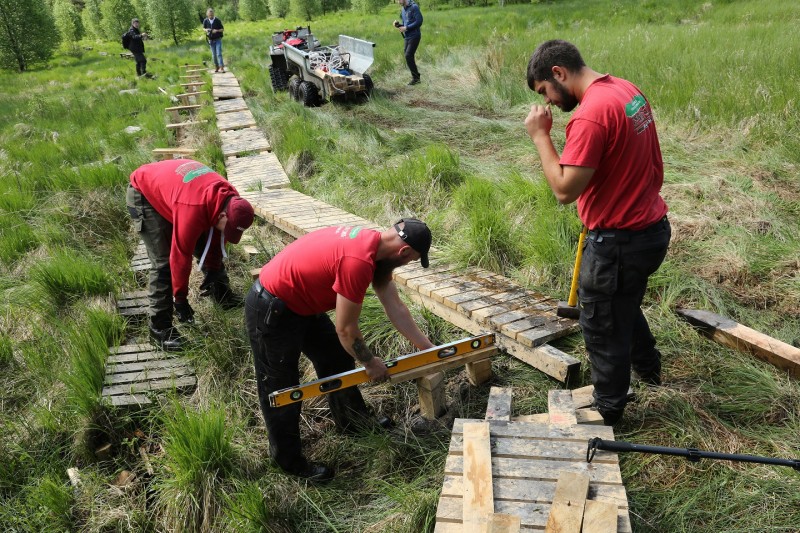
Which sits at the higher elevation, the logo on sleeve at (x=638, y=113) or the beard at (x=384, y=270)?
the logo on sleeve at (x=638, y=113)

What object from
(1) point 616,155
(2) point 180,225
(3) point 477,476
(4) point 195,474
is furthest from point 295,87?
(3) point 477,476

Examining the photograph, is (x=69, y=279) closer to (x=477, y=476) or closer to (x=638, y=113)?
(x=477, y=476)

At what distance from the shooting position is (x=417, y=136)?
8.18m

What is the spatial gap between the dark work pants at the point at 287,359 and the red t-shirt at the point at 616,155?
1558 mm

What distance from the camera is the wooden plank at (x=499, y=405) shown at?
116 inches

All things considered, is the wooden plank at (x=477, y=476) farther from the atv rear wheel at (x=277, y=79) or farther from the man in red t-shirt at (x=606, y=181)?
the atv rear wheel at (x=277, y=79)

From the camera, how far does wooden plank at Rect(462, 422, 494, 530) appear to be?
7.47 ft

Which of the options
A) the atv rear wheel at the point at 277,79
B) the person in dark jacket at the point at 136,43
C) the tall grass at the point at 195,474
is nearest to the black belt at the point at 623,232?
the tall grass at the point at 195,474

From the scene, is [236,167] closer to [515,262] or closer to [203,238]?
[203,238]

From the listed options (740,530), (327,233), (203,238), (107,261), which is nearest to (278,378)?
(327,233)

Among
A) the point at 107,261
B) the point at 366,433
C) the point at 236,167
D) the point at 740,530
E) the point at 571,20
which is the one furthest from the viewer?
the point at 571,20

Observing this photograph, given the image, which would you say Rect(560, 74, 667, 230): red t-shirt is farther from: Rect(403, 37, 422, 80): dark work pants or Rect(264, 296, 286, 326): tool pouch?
Rect(403, 37, 422, 80): dark work pants

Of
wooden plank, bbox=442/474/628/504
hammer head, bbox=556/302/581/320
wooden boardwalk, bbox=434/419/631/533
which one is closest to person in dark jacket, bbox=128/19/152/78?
hammer head, bbox=556/302/581/320

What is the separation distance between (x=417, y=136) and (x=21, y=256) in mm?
4913
